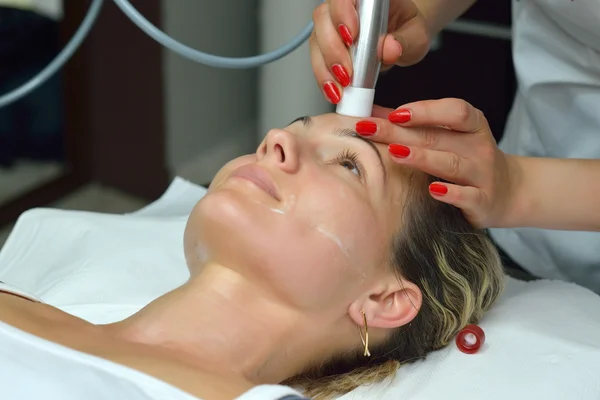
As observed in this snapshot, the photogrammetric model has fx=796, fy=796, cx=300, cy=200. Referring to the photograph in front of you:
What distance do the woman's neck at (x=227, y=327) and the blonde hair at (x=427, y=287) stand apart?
8 centimetres

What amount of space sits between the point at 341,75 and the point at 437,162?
0.19 m

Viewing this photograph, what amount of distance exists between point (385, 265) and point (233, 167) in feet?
0.84

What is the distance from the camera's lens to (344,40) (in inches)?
43.1

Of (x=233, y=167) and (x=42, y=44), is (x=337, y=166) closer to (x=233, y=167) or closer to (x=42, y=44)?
(x=233, y=167)

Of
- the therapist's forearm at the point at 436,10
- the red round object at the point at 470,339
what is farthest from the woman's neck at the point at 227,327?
the therapist's forearm at the point at 436,10

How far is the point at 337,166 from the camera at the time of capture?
109 cm

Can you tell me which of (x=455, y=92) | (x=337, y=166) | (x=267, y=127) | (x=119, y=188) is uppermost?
(x=337, y=166)

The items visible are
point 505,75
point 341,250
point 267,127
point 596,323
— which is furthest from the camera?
point 267,127

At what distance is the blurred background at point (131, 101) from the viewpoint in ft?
8.30

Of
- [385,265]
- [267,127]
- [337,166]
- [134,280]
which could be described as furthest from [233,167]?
[267,127]

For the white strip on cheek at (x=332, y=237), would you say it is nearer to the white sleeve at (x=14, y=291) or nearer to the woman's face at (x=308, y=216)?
the woman's face at (x=308, y=216)

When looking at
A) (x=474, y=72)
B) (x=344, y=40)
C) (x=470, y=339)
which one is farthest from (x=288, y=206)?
(x=474, y=72)

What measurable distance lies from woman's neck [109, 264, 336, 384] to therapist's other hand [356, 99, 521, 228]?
26 cm

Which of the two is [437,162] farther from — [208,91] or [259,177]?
[208,91]
